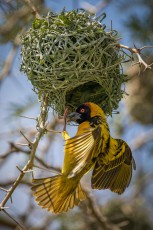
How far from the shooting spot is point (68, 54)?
319 centimetres

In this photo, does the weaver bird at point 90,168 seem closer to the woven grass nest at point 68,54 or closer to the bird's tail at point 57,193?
the bird's tail at point 57,193

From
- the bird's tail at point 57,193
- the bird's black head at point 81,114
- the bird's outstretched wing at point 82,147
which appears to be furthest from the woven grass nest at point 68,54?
the bird's tail at point 57,193

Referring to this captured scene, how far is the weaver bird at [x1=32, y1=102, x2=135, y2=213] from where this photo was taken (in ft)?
10.5

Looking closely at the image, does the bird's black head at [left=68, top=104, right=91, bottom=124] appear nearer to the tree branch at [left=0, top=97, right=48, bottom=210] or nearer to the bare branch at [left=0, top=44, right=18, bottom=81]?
the tree branch at [left=0, top=97, right=48, bottom=210]

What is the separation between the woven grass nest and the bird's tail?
19.5 inches

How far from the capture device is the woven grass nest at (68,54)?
3.19 metres

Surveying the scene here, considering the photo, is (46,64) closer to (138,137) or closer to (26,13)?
(26,13)

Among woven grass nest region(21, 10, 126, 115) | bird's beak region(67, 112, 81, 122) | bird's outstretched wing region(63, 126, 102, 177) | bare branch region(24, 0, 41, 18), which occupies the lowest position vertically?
bird's outstretched wing region(63, 126, 102, 177)

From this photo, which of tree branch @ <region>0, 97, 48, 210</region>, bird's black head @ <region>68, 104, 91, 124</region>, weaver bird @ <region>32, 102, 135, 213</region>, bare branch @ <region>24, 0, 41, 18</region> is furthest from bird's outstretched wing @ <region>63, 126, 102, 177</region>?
bare branch @ <region>24, 0, 41, 18</region>

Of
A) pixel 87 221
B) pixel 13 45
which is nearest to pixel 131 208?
pixel 87 221

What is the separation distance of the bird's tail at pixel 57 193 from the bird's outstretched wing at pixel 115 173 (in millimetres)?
212

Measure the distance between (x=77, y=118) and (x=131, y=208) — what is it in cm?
229

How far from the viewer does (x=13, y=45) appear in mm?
4141

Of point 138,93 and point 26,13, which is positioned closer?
point 26,13
